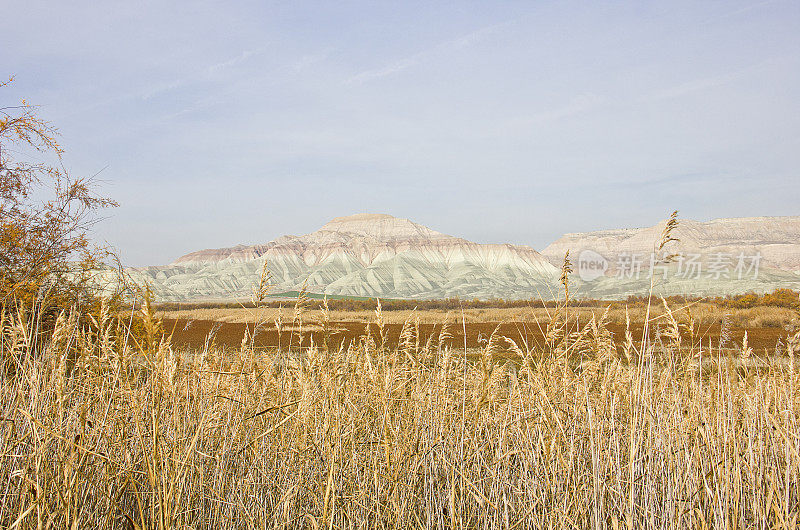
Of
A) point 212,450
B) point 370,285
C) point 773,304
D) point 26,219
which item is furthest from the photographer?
point 370,285

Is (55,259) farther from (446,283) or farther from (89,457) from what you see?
(446,283)

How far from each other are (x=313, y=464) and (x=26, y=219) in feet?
29.7

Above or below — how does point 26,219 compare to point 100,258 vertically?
above

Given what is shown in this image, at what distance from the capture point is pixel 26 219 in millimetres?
9070

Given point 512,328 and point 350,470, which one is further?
point 512,328

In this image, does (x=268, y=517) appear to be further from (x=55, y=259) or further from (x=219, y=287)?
(x=219, y=287)

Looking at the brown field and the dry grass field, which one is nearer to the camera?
the dry grass field

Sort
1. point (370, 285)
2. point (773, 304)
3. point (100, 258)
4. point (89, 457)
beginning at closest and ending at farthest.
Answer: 1. point (89, 457)
2. point (100, 258)
3. point (773, 304)
4. point (370, 285)

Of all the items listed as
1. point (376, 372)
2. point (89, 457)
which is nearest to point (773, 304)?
point (376, 372)

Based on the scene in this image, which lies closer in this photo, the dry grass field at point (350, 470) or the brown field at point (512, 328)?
the dry grass field at point (350, 470)

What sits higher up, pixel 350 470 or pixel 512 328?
pixel 350 470

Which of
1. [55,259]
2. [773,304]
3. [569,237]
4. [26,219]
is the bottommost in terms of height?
[773,304]

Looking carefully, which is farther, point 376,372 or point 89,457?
point 376,372

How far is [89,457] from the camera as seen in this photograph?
98.7 inches
